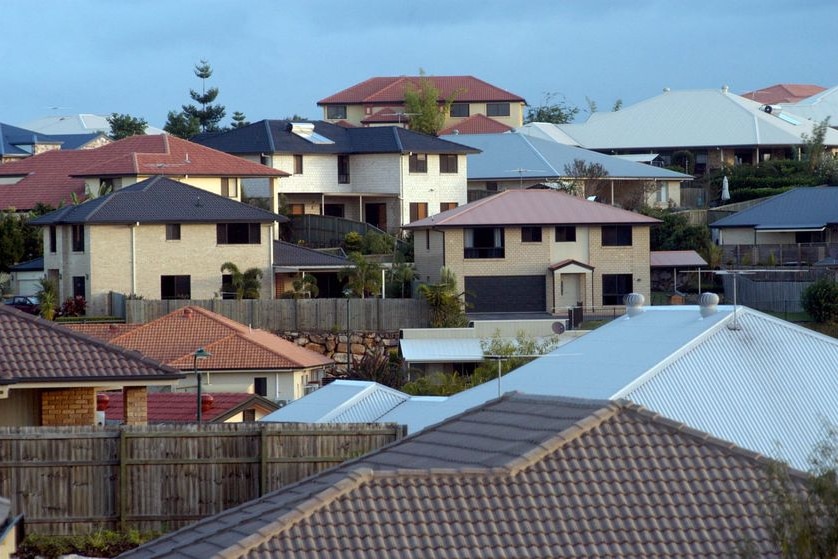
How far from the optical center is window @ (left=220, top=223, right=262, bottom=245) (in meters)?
62.3

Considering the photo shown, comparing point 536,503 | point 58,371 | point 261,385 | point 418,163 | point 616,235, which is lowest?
point 261,385

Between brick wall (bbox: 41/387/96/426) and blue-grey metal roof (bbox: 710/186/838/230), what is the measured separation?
55.2 metres

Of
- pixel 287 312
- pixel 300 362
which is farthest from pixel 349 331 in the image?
pixel 300 362

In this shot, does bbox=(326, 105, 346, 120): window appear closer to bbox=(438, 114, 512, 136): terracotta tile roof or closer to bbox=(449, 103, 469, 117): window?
bbox=(449, 103, 469, 117): window

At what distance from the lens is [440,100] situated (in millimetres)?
113625

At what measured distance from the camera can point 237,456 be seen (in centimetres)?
2031

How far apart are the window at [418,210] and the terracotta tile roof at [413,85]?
34.9 meters

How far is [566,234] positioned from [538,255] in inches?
56.8

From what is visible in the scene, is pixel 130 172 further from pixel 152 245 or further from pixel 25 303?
pixel 25 303

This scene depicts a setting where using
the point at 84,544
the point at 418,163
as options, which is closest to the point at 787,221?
the point at 418,163

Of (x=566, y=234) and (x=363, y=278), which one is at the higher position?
(x=566, y=234)

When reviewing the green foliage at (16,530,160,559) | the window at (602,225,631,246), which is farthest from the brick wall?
the window at (602,225,631,246)

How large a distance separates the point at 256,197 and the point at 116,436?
55626 mm

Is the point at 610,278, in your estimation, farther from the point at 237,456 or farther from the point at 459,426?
the point at 459,426
